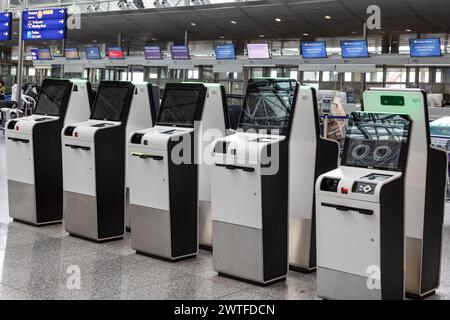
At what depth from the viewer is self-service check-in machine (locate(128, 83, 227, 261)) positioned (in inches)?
189

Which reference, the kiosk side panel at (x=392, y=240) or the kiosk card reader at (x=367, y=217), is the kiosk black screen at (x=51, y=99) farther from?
the kiosk side panel at (x=392, y=240)

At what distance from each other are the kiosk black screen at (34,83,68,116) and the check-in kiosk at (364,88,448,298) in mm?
3500

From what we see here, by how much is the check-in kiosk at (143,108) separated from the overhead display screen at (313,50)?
13.9 m

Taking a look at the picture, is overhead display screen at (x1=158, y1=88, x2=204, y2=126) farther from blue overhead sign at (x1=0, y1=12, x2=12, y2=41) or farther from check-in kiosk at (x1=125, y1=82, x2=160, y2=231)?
blue overhead sign at (x1=0, y1=12, x2=12, y2=41)

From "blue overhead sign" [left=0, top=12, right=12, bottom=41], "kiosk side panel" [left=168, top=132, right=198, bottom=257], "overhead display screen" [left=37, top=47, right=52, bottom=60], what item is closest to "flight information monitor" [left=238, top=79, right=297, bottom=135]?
"kiosk side panel" [left=168, top=132, right=198, bottom=257]

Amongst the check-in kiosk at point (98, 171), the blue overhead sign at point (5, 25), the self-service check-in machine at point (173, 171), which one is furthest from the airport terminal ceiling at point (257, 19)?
the self-service check-in machine at point (173, 171)

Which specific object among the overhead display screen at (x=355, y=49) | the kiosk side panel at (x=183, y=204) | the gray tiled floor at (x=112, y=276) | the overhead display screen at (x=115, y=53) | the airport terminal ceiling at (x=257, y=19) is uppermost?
the airport terminal ceiling at (x=257, y=19)

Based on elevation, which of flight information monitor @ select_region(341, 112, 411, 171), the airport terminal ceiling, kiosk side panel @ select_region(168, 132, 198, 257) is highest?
the airport terminal ceiling

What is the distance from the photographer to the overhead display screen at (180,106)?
5.00 m

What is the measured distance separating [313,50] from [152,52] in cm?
721

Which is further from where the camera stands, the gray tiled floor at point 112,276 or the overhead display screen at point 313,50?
the overhead display screen at point 313,50

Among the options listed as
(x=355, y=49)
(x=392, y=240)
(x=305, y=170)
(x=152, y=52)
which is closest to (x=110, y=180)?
(x=305, y=170)
